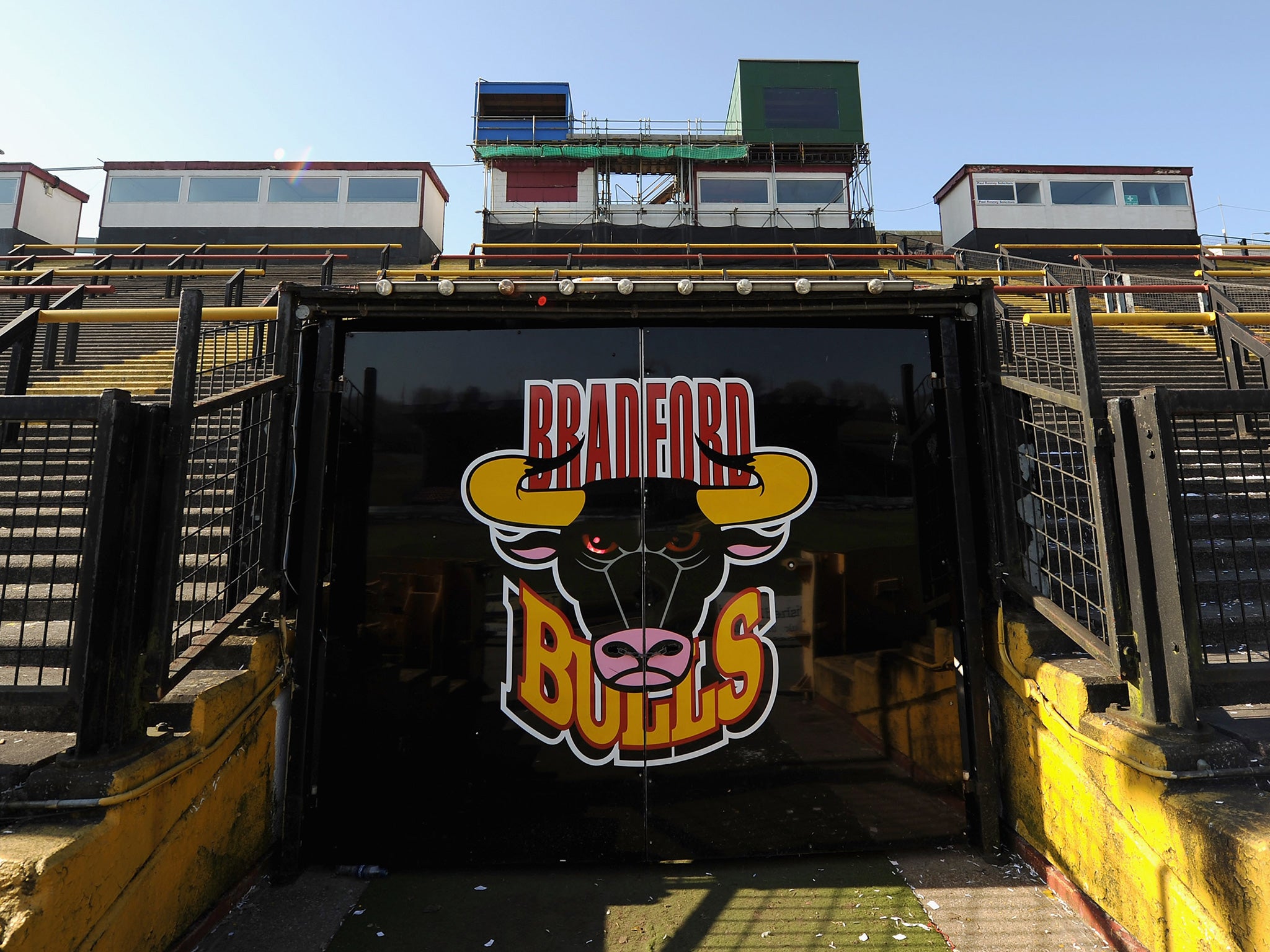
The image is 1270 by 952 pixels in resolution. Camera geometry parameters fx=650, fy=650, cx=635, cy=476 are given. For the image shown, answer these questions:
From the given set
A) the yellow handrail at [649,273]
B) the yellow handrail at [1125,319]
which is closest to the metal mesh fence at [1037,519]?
the yellow handrail at [1125,319]

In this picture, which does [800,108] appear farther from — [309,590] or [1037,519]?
[309,590]

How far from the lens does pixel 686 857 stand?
329cm

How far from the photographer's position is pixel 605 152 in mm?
23391

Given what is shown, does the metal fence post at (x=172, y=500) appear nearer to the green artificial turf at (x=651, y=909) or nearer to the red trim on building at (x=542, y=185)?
the green artificial turf at (x=651, y=909)

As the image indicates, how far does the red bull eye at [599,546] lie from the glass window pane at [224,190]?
22336 mm

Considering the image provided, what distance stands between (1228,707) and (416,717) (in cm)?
389

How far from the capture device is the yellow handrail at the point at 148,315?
379 centimetres

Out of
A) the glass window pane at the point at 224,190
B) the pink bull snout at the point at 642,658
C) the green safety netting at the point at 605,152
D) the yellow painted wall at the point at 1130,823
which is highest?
the green safety netting at the point at 605,152

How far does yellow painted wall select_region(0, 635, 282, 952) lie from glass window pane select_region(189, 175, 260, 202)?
22138mm

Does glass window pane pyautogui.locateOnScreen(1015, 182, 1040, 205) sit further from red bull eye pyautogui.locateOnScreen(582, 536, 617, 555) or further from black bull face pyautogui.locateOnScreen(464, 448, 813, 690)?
red bull eye pyautogui.locateOnScreen(582, 536, 617, 555)

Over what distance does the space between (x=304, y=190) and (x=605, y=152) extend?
33.3 ft

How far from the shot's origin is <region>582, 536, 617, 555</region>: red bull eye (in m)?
3.46

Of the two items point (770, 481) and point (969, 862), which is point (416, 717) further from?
point (969, 862)

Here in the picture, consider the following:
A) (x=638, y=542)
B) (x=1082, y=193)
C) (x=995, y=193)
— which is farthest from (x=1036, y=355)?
(x=1082, y=193)
